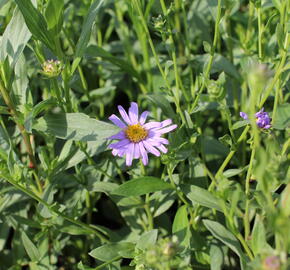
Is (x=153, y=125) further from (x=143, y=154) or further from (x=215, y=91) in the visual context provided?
(x=215, y=91)

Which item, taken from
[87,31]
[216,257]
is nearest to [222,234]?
[216,257]

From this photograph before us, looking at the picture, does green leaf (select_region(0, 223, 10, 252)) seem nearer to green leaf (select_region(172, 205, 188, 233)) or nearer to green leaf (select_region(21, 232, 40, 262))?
green leaf (select_region(21, 232, 40, 262))

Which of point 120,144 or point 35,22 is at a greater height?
point 35,22

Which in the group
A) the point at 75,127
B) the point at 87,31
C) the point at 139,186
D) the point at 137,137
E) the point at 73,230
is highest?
the point at 87,31

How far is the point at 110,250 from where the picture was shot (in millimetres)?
1688

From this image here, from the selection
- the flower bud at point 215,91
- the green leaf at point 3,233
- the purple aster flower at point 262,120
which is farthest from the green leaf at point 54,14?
the green leaf at point 3,233

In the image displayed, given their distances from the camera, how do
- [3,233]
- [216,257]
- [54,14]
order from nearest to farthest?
1. [54,14]
2. [216,257]
3. [3,233]

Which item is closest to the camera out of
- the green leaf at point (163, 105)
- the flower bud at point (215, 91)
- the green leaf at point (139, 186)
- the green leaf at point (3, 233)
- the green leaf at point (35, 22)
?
the flower bud at point (215, 91)

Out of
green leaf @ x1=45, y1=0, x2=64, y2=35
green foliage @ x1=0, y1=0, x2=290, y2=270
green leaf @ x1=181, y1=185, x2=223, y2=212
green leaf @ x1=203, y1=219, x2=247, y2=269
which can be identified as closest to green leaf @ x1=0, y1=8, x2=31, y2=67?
green foliage @ x1=0, y1=0, x2=290, y2=270

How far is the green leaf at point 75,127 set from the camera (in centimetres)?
150

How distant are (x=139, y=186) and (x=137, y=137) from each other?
7.8 inches

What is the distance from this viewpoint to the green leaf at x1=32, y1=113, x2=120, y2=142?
4.93 feet

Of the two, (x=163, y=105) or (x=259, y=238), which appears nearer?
(x=259, y=238)

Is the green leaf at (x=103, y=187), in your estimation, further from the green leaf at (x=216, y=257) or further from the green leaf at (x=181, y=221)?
the green leaf at (x=216, y=257)
